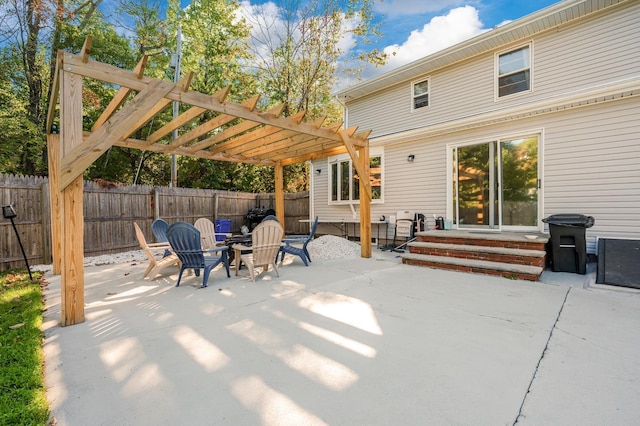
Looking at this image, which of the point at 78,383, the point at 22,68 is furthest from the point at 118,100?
the point at 22,68

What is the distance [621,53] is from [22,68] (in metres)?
17.9

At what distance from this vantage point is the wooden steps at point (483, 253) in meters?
4.74

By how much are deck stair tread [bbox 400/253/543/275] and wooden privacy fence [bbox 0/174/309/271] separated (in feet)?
19.4

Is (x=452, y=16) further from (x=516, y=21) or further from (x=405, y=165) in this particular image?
(x=405, y=165)

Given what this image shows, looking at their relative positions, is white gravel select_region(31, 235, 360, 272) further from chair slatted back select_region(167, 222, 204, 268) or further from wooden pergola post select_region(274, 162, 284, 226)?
chair slatted back select_region(167, 222, 204, 268)

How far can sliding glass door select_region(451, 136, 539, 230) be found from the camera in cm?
636

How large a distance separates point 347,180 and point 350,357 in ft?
25.1

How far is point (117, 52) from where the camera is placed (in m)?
13.1

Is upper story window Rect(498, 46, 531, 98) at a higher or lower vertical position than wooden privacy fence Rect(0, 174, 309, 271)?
higher

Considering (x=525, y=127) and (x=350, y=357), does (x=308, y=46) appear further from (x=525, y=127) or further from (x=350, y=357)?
(x=350, y=357)

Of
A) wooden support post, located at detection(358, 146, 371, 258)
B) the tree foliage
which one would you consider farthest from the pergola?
the tree foliage

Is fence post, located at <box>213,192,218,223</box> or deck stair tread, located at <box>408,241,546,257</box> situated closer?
deck stair tread, located at <box>408,241,546,257</box>

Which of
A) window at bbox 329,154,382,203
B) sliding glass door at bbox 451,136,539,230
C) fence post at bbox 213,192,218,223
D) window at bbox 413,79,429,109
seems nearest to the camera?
sliding glass door at bbox 451,136,539,230

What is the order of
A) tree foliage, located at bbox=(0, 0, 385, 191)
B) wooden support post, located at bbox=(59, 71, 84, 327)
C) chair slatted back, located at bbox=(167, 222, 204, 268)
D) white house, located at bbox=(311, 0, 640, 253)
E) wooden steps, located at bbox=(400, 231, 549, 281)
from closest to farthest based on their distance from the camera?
wooden support post, located at bbox=(59, 71, 84, 327), chair slatted back, located at bbox=(167, 222, 204, 268), wooden steps, located at bbox=(400, 231, 549, 281), white house, located at bbox=(311, 0, 640, 253), tree foliage, located at bbox=(0, 0, 385, 191)
